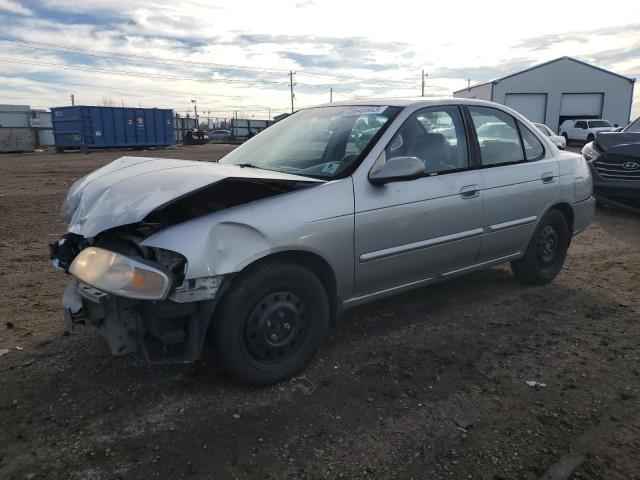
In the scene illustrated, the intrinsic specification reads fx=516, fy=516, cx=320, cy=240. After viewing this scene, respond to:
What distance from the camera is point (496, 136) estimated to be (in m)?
4.43

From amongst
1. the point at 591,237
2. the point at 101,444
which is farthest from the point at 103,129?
the point at 101,444

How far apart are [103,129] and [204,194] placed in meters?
31.6

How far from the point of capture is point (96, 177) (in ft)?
11.4

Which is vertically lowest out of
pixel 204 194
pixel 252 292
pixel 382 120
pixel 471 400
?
pixel 471 400

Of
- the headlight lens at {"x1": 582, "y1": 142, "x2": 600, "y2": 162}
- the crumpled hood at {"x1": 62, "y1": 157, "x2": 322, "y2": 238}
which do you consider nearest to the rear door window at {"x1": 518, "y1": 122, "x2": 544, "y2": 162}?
the crumpled hood at {"x1": 62, "y1": 157, "x2": 322, "y2": 238}

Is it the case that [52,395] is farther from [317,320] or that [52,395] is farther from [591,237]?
[591,237]

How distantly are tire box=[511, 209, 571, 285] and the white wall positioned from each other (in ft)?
143

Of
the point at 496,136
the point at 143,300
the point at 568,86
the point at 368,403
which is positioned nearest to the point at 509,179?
the point at 496,136

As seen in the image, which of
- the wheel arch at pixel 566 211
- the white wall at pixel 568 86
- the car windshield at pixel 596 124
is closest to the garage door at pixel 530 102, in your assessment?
the white wall at pixel 568 86

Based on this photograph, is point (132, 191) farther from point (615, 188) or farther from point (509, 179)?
point (615, 188)

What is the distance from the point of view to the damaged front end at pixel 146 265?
8.52 feet

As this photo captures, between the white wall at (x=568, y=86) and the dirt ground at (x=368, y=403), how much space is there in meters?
45.2

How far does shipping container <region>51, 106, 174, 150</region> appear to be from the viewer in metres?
30.5

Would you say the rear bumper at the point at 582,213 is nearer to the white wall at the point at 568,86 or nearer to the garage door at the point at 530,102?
the white wall at the point at 568,86
